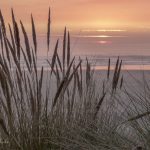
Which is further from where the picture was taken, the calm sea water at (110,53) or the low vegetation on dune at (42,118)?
the calm sea water at (110,53)

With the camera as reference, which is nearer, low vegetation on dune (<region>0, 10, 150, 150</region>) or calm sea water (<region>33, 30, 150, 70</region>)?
low vegetation on dune (<region>0, 10, 150, 150</region>)

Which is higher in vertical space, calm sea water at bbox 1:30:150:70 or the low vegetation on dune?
the low vegetation on dune

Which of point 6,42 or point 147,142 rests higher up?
point 6,42

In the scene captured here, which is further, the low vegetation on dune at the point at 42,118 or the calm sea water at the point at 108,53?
the calm sea water at the point at 108,53

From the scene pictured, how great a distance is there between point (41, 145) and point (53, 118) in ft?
0.59

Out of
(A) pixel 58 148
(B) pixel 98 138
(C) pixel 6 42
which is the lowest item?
(A) pixel 58 148

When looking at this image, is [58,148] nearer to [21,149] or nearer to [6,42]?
[21,149]

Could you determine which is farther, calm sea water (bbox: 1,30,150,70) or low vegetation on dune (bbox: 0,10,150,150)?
calm sea water (bbox: 1,30,150,70)

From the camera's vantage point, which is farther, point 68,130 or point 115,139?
point 68,130

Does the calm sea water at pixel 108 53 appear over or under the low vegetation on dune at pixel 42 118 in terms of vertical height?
under

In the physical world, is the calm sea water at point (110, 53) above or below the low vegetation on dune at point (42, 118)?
below

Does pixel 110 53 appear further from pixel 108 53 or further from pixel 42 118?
pixel 42 118

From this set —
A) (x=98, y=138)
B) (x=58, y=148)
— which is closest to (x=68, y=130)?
(x=58, y=148)

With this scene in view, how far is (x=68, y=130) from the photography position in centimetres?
304
